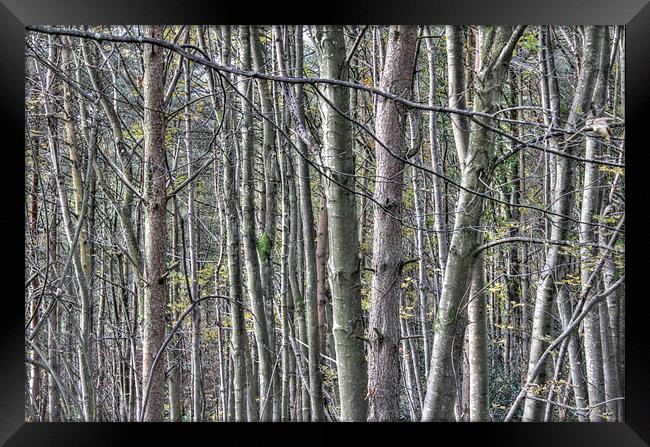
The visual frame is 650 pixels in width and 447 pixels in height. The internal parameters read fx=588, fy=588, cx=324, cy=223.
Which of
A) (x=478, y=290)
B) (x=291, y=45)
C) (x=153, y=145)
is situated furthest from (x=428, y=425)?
(x=291, y=45)

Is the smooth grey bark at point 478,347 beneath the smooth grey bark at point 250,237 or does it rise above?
beneath

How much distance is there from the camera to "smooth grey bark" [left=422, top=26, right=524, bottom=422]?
288 centimetres

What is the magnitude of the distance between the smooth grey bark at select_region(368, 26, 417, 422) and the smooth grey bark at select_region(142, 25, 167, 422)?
3.10ft

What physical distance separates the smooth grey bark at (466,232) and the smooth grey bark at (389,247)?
0.34m

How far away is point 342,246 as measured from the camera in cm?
272

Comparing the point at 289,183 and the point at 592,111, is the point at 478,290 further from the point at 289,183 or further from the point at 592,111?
the point at 289,183

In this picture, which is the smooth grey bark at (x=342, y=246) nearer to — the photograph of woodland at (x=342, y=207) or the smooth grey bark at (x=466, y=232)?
the photograph of woodland at (x=342, y=207)

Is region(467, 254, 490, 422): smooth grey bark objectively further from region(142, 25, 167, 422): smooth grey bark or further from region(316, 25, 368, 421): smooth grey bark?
region(142, 25, 167, 422): smooth grey bark

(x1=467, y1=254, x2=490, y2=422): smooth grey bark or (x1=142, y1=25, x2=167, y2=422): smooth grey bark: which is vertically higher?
(x1=142, y1=25, x2=167, y2=422): smooth grey bark

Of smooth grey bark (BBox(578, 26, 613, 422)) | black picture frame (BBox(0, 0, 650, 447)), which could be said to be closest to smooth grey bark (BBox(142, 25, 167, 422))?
black picture frame (BBox(0, 0, 650, 447))

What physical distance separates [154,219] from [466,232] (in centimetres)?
148
